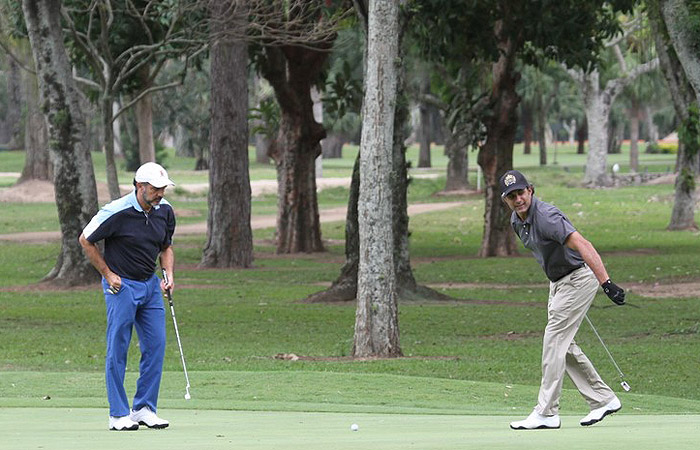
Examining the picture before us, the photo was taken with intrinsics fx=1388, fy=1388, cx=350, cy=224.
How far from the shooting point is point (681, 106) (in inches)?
1368

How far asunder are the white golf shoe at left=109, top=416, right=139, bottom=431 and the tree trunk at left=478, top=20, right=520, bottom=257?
24.4m

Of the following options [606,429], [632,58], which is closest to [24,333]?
[606,429]

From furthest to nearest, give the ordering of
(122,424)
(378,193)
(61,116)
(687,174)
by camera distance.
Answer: (687,174) < (61,116) < (378,193) < (122,424)

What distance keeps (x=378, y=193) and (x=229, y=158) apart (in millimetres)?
15737

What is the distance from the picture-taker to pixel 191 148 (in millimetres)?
99750

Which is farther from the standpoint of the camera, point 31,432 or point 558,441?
point 31,432

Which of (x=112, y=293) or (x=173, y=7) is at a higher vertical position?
(x=173, y=7)

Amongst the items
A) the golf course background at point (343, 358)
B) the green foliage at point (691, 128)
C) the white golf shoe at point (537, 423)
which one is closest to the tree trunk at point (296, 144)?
the golf course background at point (343, 358)

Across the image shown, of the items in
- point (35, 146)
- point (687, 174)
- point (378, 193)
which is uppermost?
point (378, 193)

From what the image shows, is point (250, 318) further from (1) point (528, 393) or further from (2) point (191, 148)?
(2) point (191, 148)

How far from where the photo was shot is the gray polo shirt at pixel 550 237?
1042cm

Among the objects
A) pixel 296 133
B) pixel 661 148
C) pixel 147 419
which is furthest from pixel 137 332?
pixel 661 148

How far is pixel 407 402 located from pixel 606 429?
11.7ft

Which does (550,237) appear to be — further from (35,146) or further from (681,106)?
(35,146)
